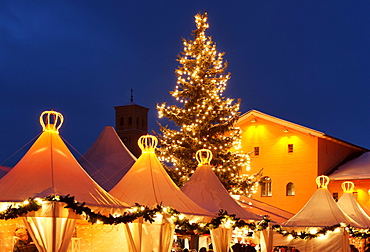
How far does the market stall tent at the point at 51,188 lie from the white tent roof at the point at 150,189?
182 cm

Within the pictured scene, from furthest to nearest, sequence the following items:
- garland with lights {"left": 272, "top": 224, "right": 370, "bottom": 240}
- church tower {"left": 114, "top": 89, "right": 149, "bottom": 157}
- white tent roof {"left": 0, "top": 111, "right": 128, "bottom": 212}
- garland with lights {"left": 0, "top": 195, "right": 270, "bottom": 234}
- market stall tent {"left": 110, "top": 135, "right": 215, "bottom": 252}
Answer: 1. church tower {"left": 114, "top": 89, "right": 149, "bottom": 157}
2. garland with lights {"left": 272, "top": 224, "right": 370, "bottom": 240}
3. market stall tent {"left": 110, "top": 135, "right": 215, "bottom": 252}
4. white tent roof {"left": 0, "top": 111, "right": 128, "bottom": 212}
5. garland with lights {"left": 0, "top": 195, "right": 270, "bottom": 234}

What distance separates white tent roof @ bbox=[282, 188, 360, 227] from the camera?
22484mm

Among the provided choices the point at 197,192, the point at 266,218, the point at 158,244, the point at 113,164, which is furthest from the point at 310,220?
the point at 158,244

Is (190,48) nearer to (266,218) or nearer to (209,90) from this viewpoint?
(209,90)

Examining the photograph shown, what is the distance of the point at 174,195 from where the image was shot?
16328 mm

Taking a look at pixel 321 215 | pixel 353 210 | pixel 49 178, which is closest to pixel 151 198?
pixel 49 178

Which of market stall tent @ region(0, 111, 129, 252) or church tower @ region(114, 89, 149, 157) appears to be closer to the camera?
market stall tent @ region(0, 111, 129, 252)

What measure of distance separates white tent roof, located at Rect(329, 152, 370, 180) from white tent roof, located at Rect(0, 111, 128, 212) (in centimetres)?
2228

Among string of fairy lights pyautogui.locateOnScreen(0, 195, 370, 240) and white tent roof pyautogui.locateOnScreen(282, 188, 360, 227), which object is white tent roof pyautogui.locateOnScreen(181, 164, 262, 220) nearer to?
string of fairy lights pyautogui.locateOnScreen(0, 195, 370, 240)

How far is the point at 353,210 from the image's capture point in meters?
25.7

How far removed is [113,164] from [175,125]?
15.7 ft

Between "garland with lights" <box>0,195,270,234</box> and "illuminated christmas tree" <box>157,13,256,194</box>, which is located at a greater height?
"illuminated christmas tree" <box>157,13,256,194</box>

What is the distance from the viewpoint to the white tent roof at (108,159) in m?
22.3

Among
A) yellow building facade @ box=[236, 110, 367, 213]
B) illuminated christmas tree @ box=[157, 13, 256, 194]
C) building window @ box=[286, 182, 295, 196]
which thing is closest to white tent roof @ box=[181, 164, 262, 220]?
illuminated christmas tree @ box=[157, 13, 256, 194]
